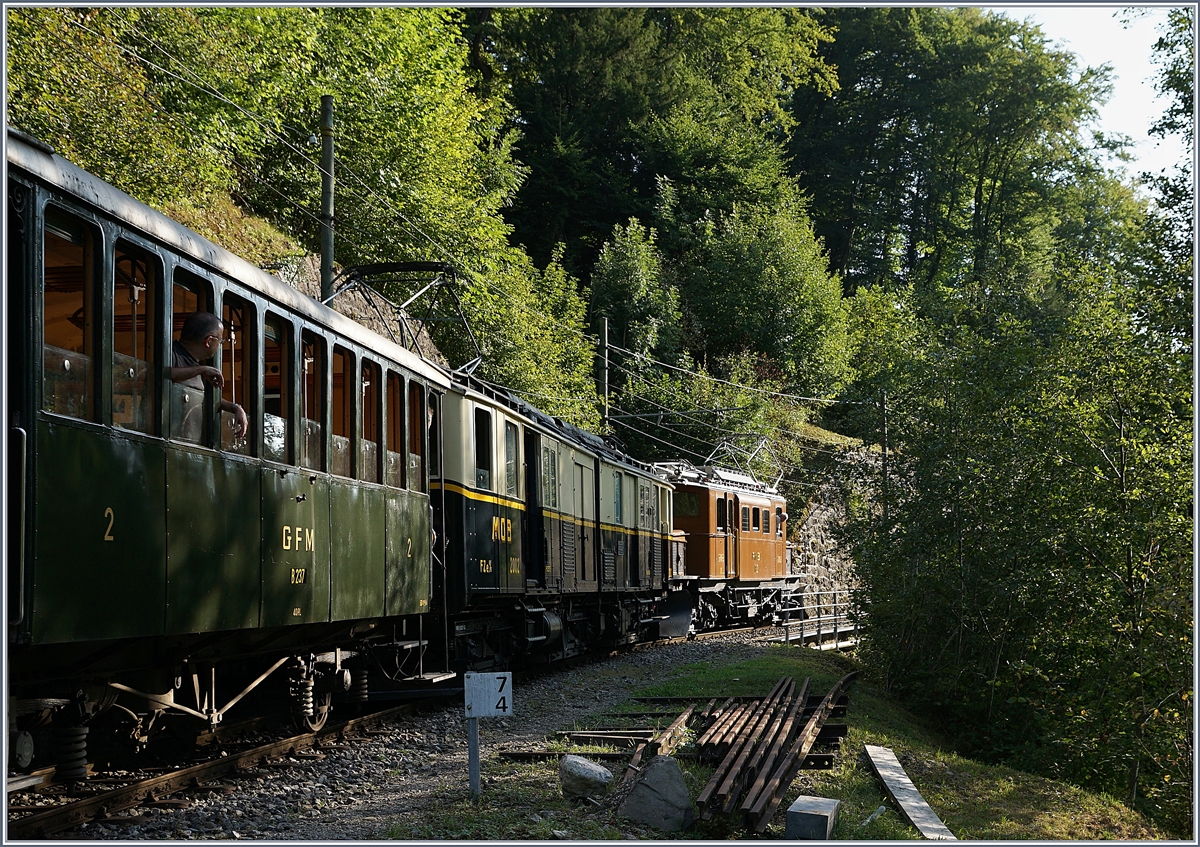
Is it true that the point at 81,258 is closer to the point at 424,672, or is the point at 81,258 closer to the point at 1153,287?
the point at 424,672

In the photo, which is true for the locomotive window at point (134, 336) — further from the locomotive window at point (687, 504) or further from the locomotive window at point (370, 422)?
the locomotive window at point (687, 504)

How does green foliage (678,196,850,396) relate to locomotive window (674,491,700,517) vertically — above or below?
above

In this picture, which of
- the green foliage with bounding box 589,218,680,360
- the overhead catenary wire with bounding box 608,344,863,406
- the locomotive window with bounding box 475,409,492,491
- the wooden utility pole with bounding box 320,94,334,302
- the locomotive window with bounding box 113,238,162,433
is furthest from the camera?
the green foliage with bounding box 589,218,680,360

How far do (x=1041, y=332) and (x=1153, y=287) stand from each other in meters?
6.53

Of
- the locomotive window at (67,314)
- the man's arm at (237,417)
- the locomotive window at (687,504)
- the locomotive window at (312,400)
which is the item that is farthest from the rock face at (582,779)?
the locomotive window at (687,504)

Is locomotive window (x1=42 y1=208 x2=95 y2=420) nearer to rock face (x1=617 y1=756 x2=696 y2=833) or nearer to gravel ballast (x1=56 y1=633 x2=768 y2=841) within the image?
gravel ballast (x1=56 y1=633 x2=768 y2=841)

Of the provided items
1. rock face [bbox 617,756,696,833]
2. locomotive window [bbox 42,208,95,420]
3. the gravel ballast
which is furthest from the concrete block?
locomotive window [bbox 42,208,95,420]

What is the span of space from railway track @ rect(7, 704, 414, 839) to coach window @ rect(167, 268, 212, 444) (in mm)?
2204

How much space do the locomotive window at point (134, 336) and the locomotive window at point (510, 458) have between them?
7.39 metres

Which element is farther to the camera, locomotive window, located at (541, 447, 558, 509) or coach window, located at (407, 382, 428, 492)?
locomotive window, located at (541, 447, 558, 509)

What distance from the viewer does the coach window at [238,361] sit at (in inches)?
279

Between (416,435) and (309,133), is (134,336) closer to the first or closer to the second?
(416,435)

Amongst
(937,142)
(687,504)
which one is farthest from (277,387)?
(937,142)

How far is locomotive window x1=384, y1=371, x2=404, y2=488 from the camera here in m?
Result: 10.0
